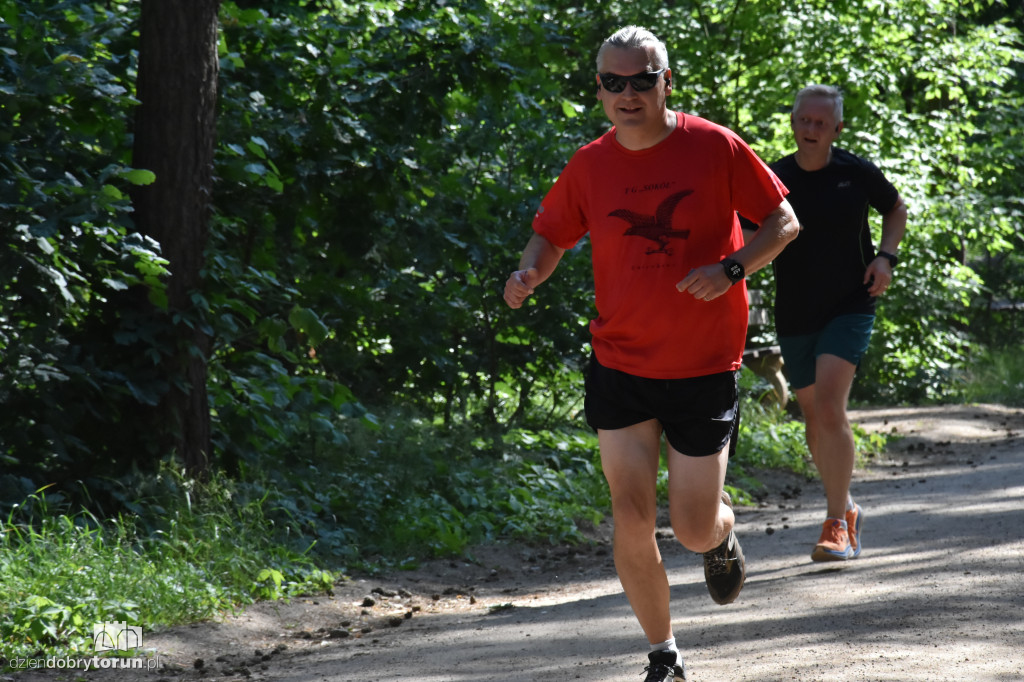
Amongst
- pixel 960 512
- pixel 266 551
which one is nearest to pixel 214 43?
pixel 266 551

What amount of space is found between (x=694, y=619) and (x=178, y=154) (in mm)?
4019

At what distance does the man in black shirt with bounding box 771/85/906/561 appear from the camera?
571 centimetres

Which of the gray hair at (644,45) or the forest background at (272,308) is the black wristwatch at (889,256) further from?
the forest background at (272,308)

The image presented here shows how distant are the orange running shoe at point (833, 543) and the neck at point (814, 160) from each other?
191cm

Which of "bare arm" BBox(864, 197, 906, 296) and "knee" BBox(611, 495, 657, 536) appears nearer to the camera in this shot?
"knee" BBox(611, 495, 657, 536)

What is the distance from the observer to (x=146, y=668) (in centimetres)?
461

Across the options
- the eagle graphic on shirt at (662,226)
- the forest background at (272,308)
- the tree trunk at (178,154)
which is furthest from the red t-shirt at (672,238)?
the tree trunk at (178,154)

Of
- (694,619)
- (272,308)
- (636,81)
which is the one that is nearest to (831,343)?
(694,619)

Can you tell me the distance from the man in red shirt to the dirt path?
2.41 ft

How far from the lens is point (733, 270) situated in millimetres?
3414

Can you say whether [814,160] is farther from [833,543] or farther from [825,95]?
[833,543]

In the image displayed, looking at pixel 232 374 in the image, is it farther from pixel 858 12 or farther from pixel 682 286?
pixel 858 12

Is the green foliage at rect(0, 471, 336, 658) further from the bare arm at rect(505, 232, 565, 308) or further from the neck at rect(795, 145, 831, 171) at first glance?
the neck at rect(795, 145, 831, 171)

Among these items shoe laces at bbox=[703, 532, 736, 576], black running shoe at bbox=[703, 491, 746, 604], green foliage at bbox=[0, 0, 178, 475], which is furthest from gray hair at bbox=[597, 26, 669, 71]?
green foliage at bbox=[0, 0, 178, 475]
